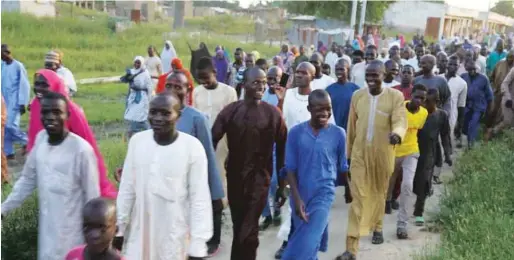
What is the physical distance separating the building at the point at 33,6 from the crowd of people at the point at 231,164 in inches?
1083

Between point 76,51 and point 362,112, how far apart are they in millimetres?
20464

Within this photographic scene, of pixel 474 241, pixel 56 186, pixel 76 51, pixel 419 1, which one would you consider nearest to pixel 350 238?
pixel 474 241

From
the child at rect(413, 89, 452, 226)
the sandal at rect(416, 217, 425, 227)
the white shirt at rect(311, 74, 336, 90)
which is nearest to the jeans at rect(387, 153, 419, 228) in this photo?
the child at rect(413, 89, 452, 226)

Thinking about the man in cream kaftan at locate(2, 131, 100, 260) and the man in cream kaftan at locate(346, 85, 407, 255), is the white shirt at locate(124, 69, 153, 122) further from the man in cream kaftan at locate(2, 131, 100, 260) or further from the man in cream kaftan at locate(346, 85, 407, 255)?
the man in cream kaftan at locate(2, 131, 100, 260)

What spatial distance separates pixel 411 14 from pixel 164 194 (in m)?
52.1

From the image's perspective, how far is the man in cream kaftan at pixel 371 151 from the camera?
5.60 meters

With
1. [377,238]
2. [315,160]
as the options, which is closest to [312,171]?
[315,160]

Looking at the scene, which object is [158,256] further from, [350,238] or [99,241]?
[350,238]

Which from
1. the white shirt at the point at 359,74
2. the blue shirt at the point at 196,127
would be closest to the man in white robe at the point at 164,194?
the blue shirt at the point at 196,127

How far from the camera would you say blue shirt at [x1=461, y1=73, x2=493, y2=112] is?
1000 centimetres

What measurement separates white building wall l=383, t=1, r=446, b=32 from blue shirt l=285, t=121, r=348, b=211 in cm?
4848

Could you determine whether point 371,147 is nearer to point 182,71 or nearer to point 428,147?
point 428,147

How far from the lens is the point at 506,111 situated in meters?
10.2

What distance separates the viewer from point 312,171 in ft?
15.6
